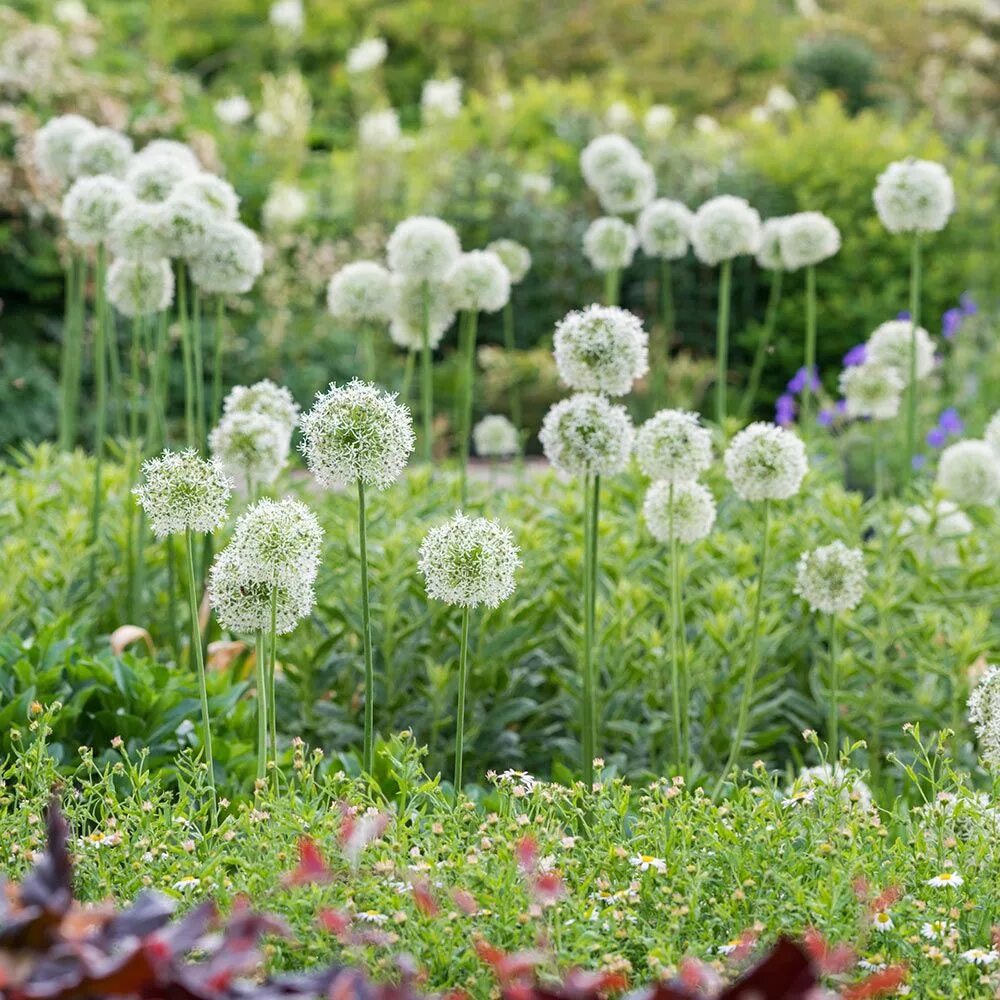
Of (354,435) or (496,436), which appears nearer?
(354,435)

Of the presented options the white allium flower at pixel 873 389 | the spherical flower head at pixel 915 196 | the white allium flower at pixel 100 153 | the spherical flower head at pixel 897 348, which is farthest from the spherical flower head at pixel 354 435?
the spherical flower head at pixel 897 348

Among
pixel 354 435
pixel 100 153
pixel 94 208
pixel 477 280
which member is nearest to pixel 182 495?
pixel 354 435

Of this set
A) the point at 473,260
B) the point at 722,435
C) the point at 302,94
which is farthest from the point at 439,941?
the point at 302,94

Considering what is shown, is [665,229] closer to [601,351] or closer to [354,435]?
[601,351]

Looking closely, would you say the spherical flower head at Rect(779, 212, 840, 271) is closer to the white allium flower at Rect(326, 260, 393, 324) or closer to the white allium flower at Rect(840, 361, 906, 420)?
the white allium flower at Rect(840, 361, 906, 420)

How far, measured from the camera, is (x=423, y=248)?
3924 millimetres

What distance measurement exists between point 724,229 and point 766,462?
4.82 ft

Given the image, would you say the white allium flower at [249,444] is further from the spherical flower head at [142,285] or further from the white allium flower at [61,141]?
the white allium flower at [61,141]

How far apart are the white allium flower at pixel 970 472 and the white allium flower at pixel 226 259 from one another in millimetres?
1965

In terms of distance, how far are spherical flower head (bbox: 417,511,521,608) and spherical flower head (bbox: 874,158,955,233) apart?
7.39 feet

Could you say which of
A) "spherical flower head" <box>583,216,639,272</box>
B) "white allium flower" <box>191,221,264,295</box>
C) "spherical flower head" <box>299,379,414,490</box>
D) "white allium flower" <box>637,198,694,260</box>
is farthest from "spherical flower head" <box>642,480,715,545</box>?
"white allium flower" <box>637,198,694,260</box>

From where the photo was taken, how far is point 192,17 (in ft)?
52.0

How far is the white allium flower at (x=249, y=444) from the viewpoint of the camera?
3355 mm

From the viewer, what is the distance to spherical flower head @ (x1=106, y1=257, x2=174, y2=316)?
12.9 ft
